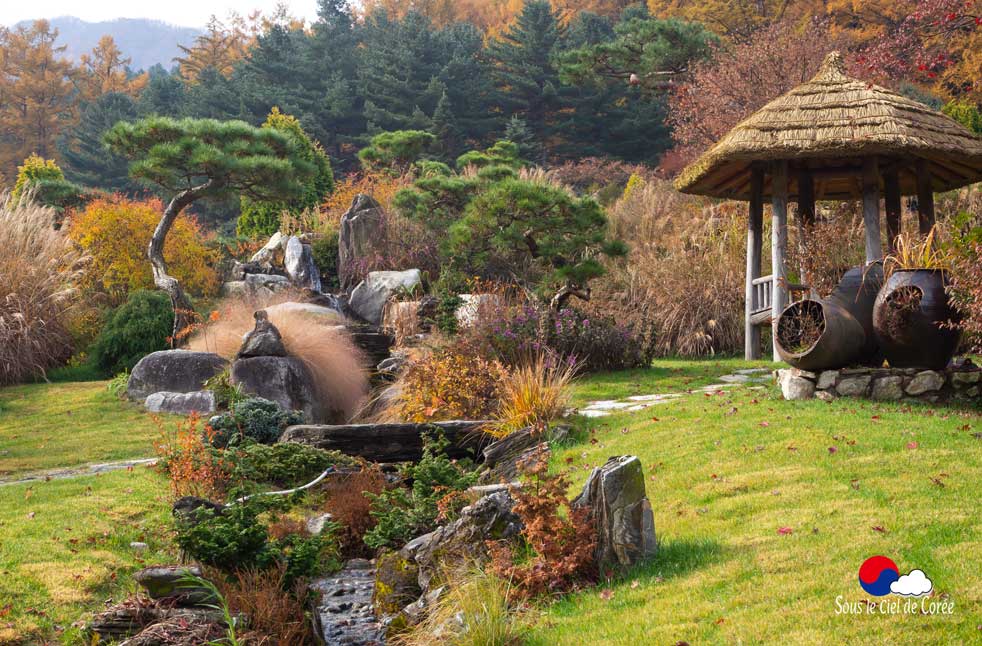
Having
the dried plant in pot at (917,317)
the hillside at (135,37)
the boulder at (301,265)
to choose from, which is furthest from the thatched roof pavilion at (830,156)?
the hillside at (135,37)

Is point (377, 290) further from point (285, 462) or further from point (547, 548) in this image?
point (547, 548)

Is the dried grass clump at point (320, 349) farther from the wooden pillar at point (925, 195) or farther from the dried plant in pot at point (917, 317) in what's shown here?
the wooden pillar at point (925, 195)

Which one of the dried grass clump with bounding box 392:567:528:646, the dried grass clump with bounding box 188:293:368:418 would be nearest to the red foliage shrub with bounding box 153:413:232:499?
the dried grass clump with bounding box 188:293:368:418

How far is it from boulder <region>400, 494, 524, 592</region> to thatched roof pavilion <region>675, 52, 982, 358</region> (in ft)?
17.5

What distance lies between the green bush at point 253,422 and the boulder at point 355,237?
8.12 metres

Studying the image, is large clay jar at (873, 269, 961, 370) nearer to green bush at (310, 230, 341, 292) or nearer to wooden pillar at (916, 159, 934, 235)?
wooden pillar at (916, 159, 934, 235)

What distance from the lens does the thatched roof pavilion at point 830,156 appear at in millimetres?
10625

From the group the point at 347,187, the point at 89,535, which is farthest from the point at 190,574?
the point at 347,187

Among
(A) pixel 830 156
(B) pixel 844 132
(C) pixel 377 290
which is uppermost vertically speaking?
(B) pixel 844 132

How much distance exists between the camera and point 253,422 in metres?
9.30

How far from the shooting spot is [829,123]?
1077 cm

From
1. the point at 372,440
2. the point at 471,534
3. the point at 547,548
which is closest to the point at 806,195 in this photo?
the point at 372,440

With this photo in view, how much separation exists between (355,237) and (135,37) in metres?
154

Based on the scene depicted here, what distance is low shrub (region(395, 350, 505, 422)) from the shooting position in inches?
366
